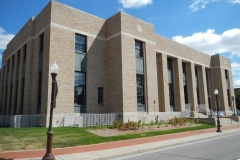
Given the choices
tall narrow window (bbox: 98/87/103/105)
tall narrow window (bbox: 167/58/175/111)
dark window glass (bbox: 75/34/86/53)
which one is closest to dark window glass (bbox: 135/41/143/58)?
tall narrow window (bbox: 98/87/103/105)

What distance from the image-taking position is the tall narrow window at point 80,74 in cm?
2420

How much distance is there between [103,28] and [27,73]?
1042 cm

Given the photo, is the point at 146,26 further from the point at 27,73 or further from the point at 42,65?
the point at 27,73

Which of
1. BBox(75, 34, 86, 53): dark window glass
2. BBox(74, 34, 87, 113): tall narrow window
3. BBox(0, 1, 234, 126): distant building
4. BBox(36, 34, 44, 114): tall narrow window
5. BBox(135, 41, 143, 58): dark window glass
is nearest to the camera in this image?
BBox(0, 1, 234, 126): distant building

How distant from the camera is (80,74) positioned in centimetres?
2508

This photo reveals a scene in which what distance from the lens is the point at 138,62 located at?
27.7 meters

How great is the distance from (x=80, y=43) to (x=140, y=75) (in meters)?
8.03

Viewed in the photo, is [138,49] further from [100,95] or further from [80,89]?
[80,89]

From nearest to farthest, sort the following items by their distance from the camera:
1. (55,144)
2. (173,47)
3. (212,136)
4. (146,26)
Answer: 1. (55,144)
2. (212,136)
3. (146,26)
4. (173,47)

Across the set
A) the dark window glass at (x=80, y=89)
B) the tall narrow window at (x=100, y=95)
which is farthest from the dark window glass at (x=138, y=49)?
the dark window glass at (x=80, y=89)

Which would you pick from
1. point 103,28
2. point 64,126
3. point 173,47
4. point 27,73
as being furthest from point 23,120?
point 173,47

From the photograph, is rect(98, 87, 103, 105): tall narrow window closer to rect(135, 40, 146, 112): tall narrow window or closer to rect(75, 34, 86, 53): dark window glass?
rect(135, 40, 146, 112): tall narrow window

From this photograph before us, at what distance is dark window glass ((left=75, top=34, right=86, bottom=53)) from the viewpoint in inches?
998

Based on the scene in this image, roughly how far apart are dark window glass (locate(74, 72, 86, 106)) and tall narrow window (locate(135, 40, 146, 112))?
633 centimetres
